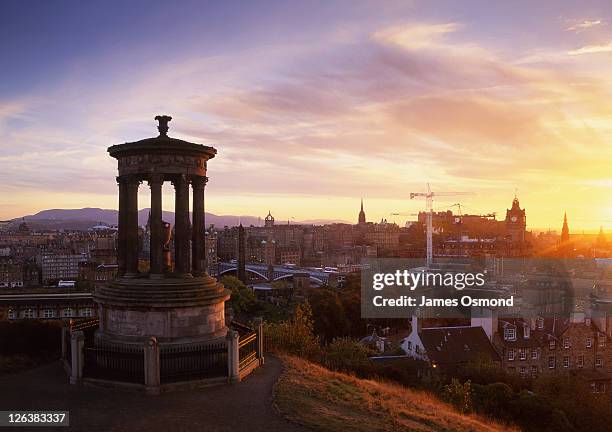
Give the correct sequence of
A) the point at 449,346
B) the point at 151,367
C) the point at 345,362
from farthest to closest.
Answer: the point at 449,346
the point at 345,362
the point at 151,367

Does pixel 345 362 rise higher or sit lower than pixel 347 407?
lower

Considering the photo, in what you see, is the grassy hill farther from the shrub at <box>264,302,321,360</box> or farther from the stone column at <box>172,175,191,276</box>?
the shrub at <box>264,302,321,360</box>

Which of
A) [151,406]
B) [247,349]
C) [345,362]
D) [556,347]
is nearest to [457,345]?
[556,347]

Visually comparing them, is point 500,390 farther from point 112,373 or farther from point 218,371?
point 112,373

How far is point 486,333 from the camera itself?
49344 millimetres

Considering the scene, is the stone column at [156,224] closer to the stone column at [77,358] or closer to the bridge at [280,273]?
the stone column at [77,358]

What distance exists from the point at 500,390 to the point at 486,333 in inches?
846

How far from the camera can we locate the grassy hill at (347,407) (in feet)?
44.5

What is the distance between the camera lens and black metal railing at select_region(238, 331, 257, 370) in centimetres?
1716

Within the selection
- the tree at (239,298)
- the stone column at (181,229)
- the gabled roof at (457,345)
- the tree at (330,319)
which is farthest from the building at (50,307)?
the stone column at (181,229)

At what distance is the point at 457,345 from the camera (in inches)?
1842

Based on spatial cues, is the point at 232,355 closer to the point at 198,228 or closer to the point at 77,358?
the point at 77,358

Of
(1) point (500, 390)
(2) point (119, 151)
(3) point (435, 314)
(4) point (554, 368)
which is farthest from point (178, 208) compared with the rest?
(3) point (435, 314)

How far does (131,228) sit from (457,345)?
34965 mm
